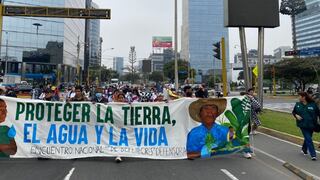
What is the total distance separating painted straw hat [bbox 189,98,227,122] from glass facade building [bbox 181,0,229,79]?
106883mm

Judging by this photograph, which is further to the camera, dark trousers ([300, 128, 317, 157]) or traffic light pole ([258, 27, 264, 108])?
traffic light pole ([258, 27, 264, 108])

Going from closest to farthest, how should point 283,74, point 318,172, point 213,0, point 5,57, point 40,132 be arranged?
point 318,172 < point 40,132 < point 283,74 < point 5,57 < point 213,0

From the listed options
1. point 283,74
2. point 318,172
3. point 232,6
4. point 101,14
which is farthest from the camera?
point 283,74

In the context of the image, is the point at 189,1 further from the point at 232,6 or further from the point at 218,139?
the point at 218,139

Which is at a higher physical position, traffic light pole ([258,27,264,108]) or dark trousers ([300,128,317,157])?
traffic light pole ([258,27,264,108])

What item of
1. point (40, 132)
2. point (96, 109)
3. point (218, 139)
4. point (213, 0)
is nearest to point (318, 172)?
point (218, 139)

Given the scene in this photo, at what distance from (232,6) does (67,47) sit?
85.3 metres

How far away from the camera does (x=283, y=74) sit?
63250mm

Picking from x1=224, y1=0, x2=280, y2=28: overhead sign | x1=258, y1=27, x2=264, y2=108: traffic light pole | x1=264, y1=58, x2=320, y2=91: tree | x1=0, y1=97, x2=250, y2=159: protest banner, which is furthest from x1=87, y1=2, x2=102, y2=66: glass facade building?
x1=0, y1=97, x2=250, y2=159: protest banner

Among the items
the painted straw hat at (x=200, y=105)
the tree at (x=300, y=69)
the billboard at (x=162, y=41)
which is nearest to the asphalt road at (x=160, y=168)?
the painted straw hat at (x=200, y=105)

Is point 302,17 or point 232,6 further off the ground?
point 302,17

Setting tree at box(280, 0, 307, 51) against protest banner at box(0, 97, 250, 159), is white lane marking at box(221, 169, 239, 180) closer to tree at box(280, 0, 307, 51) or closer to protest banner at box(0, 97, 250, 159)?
protest banner at box(0, 97, 250, 159)

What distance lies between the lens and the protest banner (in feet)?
29.8

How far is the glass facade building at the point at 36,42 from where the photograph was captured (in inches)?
3376
